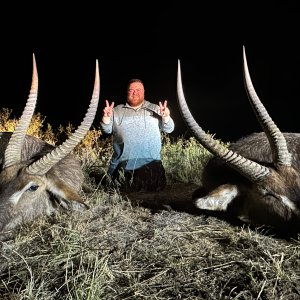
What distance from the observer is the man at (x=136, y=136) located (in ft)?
20.3

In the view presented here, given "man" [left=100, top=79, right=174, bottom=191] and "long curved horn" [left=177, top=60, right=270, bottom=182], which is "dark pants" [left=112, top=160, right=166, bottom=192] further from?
"long curved horn" [left=177, top=60, right=270, bottom=182]

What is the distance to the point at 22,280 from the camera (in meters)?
2.86

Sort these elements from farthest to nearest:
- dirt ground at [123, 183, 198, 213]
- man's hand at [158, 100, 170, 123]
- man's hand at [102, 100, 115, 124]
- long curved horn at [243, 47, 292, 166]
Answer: man's hand at [158, 100, 170, 123] < man's hand at [102, 100, 115, 124] < dirt ground at [123, 183, 198, 213] < long curved horn at [243, 47, 292, 166]

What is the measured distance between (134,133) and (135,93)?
0.55m

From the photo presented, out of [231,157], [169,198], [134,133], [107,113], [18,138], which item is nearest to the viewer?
[231,157]

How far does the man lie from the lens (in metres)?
6.20

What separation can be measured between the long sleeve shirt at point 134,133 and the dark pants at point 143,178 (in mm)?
82

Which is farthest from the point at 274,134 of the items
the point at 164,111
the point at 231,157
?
the point at 164,111

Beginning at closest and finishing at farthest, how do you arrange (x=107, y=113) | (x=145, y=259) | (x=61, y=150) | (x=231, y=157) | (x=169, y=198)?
(x=145, y=259) < (x=231, y=157) < (x=61, y=150) < (x=169, y=198) < (x=107, y=113)

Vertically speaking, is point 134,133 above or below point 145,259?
above

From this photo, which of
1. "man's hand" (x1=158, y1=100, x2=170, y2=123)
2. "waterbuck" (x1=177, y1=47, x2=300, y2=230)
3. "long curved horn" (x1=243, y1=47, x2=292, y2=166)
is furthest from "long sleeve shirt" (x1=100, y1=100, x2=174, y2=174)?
"long curved horn" (x1=243, y1=47, x2=292, y2=166)

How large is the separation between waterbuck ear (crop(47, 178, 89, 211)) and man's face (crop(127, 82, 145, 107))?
2.27 meters

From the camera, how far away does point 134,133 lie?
626cm

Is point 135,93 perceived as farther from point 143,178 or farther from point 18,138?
point 18,138
